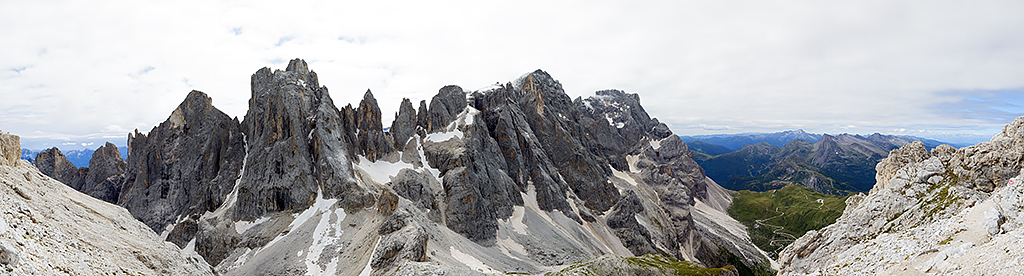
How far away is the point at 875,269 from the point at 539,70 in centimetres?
15893

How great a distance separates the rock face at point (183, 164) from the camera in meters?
93.0

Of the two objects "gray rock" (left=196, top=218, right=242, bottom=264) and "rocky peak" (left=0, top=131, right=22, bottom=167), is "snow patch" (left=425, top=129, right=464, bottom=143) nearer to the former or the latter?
"gray rock" (left=196, top=218, right=242, bottom=264)

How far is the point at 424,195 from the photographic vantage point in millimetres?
91438

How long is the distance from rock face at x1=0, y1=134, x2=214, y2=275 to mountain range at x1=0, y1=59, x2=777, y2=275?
2281cm

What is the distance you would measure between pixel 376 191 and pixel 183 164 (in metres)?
57.9

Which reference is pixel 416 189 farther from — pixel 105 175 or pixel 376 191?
pixel 105 175

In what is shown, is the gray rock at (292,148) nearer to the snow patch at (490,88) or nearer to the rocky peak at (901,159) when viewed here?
the snow patch at (490,88)

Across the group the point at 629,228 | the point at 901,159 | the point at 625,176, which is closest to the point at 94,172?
the point at 629,228

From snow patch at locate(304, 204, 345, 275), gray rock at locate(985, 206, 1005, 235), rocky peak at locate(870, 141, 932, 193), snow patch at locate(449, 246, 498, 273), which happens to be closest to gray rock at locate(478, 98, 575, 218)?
snow patch at locate(449, 246, 498, 273)

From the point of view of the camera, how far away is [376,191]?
8375 centimetres

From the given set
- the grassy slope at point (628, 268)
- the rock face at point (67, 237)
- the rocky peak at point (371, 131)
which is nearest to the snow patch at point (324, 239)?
the rock face at point (67, 237)

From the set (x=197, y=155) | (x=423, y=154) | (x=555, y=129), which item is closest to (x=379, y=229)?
(x=423, y=154)

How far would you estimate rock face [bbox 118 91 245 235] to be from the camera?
93.0 metres

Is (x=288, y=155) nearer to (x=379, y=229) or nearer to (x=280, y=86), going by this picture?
(x=280, y=86)
